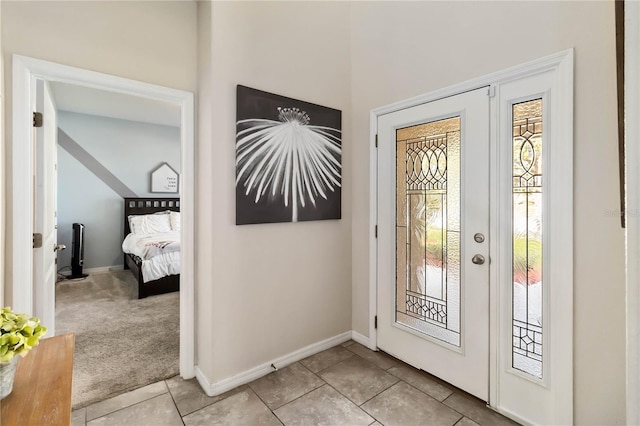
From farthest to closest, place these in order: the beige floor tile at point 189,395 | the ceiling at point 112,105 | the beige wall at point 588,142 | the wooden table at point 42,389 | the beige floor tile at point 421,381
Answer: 1. the ceiling at point 112,105
2. the beige floor tile at point 421,381
3. the beige floor tile at point 189,395
4. the beige wall at point 588,142
5. the wooden table at point 42,389

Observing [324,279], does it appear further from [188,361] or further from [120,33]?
[120,33]

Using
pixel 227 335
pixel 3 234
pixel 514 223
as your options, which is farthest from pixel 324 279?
pixel 3 234

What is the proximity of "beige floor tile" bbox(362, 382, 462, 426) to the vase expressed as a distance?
1.68 metres

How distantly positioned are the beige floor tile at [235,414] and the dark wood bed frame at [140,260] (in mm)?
2574

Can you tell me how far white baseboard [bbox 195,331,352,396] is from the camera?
205cm

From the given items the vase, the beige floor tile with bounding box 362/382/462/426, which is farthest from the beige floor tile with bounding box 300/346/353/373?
the vase

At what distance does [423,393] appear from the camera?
2.04m

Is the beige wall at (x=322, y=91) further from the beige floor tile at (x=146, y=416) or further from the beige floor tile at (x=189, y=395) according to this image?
the beige floor tile at (x=146, y=416)

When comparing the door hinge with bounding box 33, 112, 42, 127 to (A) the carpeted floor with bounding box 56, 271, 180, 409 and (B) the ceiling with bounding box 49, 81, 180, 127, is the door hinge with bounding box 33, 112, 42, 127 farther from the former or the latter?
(B) the ceiling with bounding box 49, 81, 180, 127

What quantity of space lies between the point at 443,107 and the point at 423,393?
1895 millimetres

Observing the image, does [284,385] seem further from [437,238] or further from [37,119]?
[37,119]

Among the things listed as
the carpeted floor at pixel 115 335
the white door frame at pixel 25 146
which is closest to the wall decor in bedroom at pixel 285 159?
the white door frame at pixel 25 146

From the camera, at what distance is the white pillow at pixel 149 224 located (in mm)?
5297

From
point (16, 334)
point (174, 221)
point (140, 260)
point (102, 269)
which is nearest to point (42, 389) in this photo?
point (16, 334)
